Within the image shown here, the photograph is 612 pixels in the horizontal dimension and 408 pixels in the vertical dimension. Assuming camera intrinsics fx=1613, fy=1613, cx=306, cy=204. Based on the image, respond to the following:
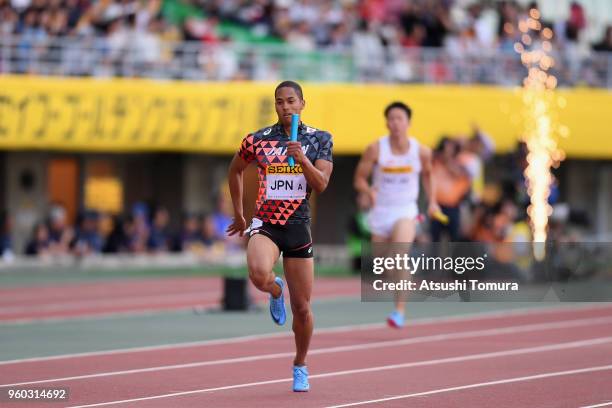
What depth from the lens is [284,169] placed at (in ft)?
33.2

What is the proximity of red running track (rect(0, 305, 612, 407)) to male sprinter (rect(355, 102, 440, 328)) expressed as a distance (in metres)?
0.97

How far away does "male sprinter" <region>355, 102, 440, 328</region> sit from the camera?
1548cm

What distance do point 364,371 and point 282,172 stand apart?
233cm

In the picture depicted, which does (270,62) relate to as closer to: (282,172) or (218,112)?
(218,112)

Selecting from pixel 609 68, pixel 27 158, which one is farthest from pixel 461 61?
pixel 27 158

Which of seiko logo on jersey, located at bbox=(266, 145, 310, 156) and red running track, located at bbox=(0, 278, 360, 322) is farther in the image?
red running track, located at bbox=(0, 278, 360, 322)

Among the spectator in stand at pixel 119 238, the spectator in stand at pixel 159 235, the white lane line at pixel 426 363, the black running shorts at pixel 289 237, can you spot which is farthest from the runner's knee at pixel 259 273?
the spectator in stand at pixel 159 235

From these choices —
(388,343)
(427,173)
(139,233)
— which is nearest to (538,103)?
(139,233)

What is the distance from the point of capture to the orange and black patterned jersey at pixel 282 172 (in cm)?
1011

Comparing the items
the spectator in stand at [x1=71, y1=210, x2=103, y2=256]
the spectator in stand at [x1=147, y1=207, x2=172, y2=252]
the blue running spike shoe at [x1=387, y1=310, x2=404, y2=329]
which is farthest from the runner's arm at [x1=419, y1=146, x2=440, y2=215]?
the spectator in stand at [x1=147, y1=207, x2=172, y2=252]

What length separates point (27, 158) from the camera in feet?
99.5

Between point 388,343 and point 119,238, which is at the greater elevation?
point 119,238

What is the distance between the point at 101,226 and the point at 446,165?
826 centimetres

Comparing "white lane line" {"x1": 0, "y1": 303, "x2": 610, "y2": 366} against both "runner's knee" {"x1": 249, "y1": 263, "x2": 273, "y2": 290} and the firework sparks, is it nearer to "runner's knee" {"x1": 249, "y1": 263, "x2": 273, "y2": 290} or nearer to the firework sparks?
→ "runner's knee" {"x1": 249, "y1": 263, "x2": 273, "y2": 290}
